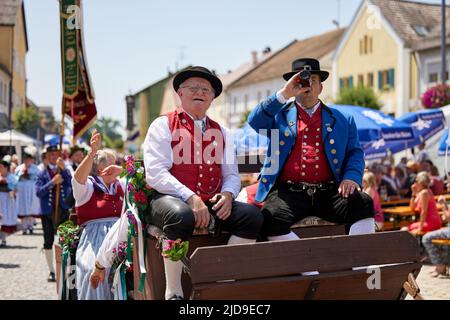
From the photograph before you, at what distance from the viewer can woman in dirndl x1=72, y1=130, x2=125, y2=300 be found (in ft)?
17.1

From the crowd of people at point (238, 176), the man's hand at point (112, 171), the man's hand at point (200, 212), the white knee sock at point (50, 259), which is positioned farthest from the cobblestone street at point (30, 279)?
the man's hand at point (200, 212)

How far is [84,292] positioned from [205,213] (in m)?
1.82

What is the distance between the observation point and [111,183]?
5.74 meters

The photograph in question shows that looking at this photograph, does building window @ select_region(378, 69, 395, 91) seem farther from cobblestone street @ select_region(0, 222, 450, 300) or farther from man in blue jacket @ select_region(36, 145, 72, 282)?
man in blue jacket @ select_region(36, 145, 72, 282)

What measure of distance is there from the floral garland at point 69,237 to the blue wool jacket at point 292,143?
1835mm

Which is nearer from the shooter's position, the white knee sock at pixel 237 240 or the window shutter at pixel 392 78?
the white knee sock at pixel 237 240

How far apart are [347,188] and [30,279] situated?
5982 mm

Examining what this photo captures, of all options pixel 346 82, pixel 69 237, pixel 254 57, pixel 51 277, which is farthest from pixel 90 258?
pixel 254 57

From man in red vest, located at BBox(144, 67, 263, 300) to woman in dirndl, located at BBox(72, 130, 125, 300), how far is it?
123 centimetres

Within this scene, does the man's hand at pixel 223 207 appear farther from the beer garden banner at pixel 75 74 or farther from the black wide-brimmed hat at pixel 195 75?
the beer garden banner at pixel 75 74

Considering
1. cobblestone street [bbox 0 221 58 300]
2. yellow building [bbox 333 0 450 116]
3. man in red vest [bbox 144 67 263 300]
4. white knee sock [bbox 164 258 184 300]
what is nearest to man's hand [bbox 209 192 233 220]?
man in red vest [bbox 144 67 263 300]

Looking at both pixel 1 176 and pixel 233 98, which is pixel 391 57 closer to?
pixel 233 98

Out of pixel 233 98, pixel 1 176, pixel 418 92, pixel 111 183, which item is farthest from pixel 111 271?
pixel 233 98

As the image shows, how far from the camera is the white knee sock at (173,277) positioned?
367 centimetres
